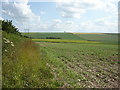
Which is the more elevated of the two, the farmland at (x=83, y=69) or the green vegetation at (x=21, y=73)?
the green vegetation at (x=21, y=73)

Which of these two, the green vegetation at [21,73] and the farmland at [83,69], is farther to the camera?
the farmland at [83,69]

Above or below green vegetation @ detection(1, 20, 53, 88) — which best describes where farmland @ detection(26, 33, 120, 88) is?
below

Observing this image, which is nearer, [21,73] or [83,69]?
[21,73]

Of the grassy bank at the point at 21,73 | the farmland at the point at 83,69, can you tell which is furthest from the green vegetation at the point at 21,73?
the farmland at the point at 83,69

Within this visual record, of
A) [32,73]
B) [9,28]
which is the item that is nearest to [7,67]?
[32,73]

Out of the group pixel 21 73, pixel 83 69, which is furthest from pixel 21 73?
pixel 83 69

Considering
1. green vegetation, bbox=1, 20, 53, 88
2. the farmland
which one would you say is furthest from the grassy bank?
the farmland

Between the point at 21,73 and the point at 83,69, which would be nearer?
the point at 21,73

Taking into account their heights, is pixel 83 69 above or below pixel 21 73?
below

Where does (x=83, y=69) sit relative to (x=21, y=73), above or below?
below

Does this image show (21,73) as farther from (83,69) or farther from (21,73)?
(83,69)

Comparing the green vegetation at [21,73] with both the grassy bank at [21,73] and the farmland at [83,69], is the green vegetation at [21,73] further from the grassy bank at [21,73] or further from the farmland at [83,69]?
the farmland at [83,69]

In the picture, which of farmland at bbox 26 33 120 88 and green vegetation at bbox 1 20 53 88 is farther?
farmland at bbox 26 33 120 88

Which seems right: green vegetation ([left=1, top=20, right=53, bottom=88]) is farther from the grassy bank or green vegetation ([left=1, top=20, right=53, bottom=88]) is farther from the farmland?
the farmland
